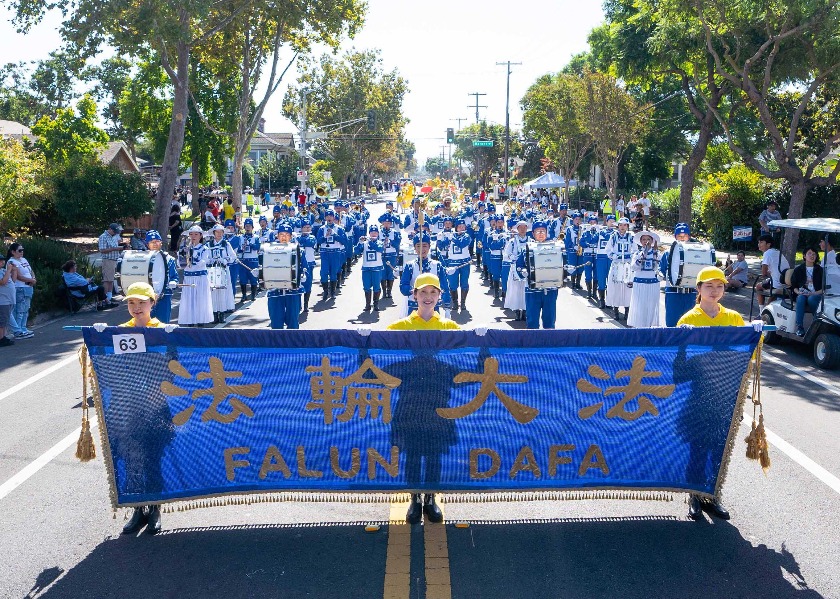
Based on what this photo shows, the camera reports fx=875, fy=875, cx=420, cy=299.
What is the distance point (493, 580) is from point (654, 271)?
31.1 ft

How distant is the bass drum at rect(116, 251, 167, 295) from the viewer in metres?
12.2

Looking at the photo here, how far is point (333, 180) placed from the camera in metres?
79.8

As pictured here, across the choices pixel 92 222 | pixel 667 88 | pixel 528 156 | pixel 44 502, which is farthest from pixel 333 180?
pixel 44 502

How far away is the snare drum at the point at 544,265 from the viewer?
12.8 metres

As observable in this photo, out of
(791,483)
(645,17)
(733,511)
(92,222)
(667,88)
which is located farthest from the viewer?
(667,88)

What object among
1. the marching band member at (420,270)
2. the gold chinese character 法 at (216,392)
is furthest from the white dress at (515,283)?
the gold chinese character 法 at (216,392)

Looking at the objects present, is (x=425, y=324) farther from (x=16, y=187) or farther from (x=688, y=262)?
(x=16, y=187)

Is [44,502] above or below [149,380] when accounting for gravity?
below

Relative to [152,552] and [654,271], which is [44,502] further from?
[654,271]

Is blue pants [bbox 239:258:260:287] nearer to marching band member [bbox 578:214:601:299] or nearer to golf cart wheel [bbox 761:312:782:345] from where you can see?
marching band member [bbox 578:214:601:299]

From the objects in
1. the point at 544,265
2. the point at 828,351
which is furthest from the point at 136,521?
the point at 828,351

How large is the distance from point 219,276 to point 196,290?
4.40 ft

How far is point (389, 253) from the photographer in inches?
739

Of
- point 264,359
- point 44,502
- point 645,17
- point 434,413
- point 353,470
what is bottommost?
point 44,502
